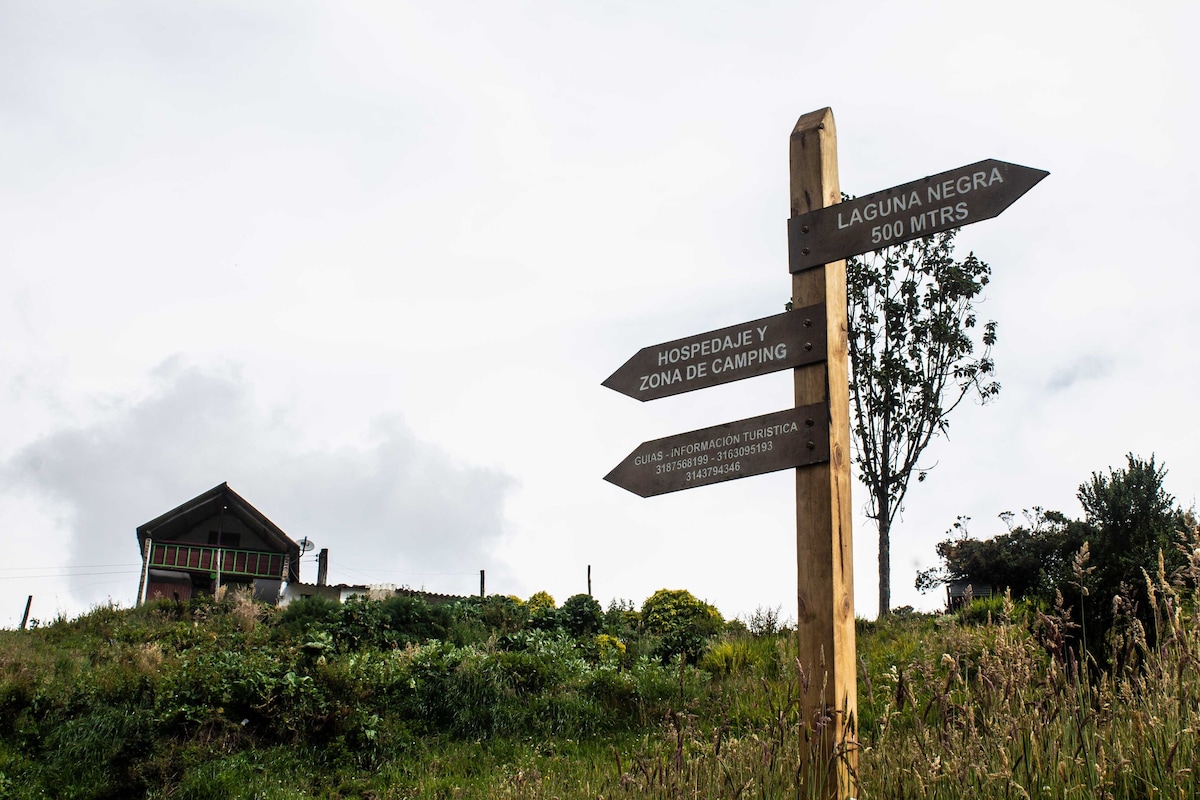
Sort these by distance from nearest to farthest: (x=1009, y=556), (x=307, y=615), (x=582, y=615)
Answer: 1. (x=307, y=615)
2. (x=582, y=615)
3. (x=1009, y=556)

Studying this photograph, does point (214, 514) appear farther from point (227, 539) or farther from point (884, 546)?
point (884, 546)

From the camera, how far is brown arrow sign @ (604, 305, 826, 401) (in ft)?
17.2

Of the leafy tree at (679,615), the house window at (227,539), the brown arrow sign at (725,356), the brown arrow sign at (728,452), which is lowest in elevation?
the leafy tree at (679,615)

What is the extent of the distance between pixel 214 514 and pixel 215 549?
2.03 meters

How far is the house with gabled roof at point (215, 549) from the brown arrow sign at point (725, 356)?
2711 cm

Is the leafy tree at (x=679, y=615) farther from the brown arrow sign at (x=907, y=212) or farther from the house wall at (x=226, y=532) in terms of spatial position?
the house wall at (x=226, y=532)

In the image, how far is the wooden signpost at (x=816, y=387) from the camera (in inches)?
189

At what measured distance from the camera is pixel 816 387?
203 inches

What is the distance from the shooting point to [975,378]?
22500mm

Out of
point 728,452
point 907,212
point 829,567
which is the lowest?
point 829,567

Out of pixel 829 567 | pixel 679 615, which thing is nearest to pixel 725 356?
pixel 829 567

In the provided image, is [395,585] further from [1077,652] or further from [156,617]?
[1077,652]

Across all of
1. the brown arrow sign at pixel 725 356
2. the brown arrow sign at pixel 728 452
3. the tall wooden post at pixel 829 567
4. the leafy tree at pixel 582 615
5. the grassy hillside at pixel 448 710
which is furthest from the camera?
the leafy tree at pixel 582 615

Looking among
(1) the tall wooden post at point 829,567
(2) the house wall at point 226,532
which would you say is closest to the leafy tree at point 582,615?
(1) the tall wooden post at point 829,567
